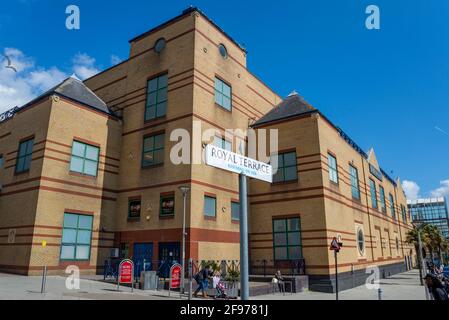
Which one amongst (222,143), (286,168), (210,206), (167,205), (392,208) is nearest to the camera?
(167,205)

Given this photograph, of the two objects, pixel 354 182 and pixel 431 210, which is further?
pixel 431 210

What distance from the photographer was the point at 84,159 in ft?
76.2

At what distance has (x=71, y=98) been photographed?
75.1 feet

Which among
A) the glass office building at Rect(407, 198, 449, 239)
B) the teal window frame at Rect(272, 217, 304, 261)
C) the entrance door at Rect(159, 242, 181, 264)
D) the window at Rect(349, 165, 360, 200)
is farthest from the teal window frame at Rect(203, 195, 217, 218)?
the glass office building at Rect(407, 198, 449, 239)

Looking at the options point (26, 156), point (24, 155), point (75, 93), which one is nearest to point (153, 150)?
point (75, 93)

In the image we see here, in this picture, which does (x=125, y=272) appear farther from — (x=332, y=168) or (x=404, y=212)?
(x=404, y=212)

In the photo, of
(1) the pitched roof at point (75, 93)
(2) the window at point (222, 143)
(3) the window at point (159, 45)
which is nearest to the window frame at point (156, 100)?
(3) the window at point (159, 45)

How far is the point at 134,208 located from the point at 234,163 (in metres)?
18.7

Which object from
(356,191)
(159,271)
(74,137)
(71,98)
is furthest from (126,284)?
(356,191)

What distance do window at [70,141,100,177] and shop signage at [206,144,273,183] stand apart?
18.8 meters

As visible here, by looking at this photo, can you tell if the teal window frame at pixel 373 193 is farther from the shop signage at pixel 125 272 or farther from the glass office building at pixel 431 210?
the glass office building at pixel 431 210

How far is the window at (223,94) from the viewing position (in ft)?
82.9

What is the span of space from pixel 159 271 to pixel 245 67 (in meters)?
18.3
